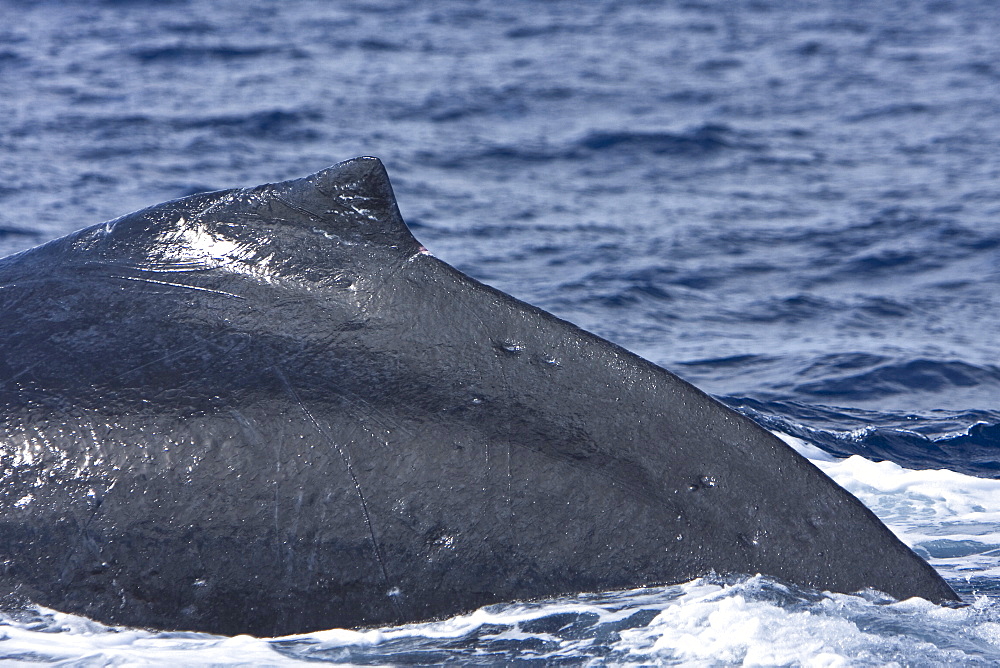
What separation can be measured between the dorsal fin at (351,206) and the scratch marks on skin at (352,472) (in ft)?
2.14

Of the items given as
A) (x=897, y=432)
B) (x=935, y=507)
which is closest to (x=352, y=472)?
(x=935, y=507)

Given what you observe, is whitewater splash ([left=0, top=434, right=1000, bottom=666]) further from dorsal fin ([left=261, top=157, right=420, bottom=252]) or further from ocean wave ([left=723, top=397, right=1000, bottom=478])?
ocean wave ([left=723, top=397, right=1000, bottom=478])

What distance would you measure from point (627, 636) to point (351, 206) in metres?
2.03

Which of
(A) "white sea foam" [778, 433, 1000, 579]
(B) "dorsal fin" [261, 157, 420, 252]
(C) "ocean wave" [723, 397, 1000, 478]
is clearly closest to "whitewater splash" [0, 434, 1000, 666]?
(A) "white sea foam" [778, 433, 1000, 579]

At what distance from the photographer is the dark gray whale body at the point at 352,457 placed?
4434 mm

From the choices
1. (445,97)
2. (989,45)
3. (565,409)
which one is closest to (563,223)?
(445,97)

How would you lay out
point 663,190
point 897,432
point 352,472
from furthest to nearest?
point 663,190, point 897,432, point 352,472

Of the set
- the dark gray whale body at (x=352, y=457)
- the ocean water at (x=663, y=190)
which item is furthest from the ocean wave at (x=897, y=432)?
the dark gray whale body at (x=352, y=457)

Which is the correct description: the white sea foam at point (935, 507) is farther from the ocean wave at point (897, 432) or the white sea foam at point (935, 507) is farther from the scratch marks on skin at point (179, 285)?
the scratch marks on skin at point (179, 285)

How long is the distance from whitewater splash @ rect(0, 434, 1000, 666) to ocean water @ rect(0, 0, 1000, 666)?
0.04 feet

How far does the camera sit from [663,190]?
18.8 meters

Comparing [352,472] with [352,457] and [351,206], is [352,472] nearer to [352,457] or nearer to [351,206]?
[352,457]

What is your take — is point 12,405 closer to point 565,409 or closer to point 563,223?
point 565,409

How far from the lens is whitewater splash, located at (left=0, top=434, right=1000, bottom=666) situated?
441 centimetres
